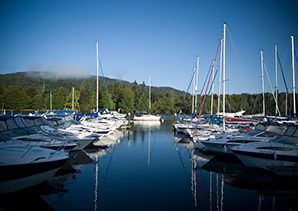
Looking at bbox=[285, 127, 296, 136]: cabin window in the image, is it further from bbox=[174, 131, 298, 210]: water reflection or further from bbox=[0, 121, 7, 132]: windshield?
bbox=[0, 121, 7, 132]: windshield

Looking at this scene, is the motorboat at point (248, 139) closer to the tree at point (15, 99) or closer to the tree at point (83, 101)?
the tree at point (83, 101)

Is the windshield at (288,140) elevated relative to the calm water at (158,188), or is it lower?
elevated

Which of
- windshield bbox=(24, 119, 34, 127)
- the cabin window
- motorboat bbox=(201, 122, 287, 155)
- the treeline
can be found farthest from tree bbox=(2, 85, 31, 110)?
the cabin window

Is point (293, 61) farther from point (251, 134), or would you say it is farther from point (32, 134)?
point (32, 134)

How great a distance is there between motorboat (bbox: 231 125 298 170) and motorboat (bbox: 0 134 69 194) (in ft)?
37.7

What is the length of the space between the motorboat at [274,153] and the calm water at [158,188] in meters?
0.80

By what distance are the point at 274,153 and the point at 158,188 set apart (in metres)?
7.69

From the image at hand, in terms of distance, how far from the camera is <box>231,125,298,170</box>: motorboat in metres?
14.4

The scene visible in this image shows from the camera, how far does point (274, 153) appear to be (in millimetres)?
14680

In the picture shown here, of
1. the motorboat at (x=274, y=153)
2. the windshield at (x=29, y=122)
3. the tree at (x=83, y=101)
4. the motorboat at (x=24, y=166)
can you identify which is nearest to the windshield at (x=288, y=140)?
the motorboat at (x=274, y=153)

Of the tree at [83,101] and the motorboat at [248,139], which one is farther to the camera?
the tree at [83,101]

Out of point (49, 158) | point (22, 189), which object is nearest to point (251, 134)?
point (49, 158)

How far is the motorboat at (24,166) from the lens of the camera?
1016 cm

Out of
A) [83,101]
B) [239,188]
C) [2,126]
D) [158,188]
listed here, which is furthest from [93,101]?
[239,188]
